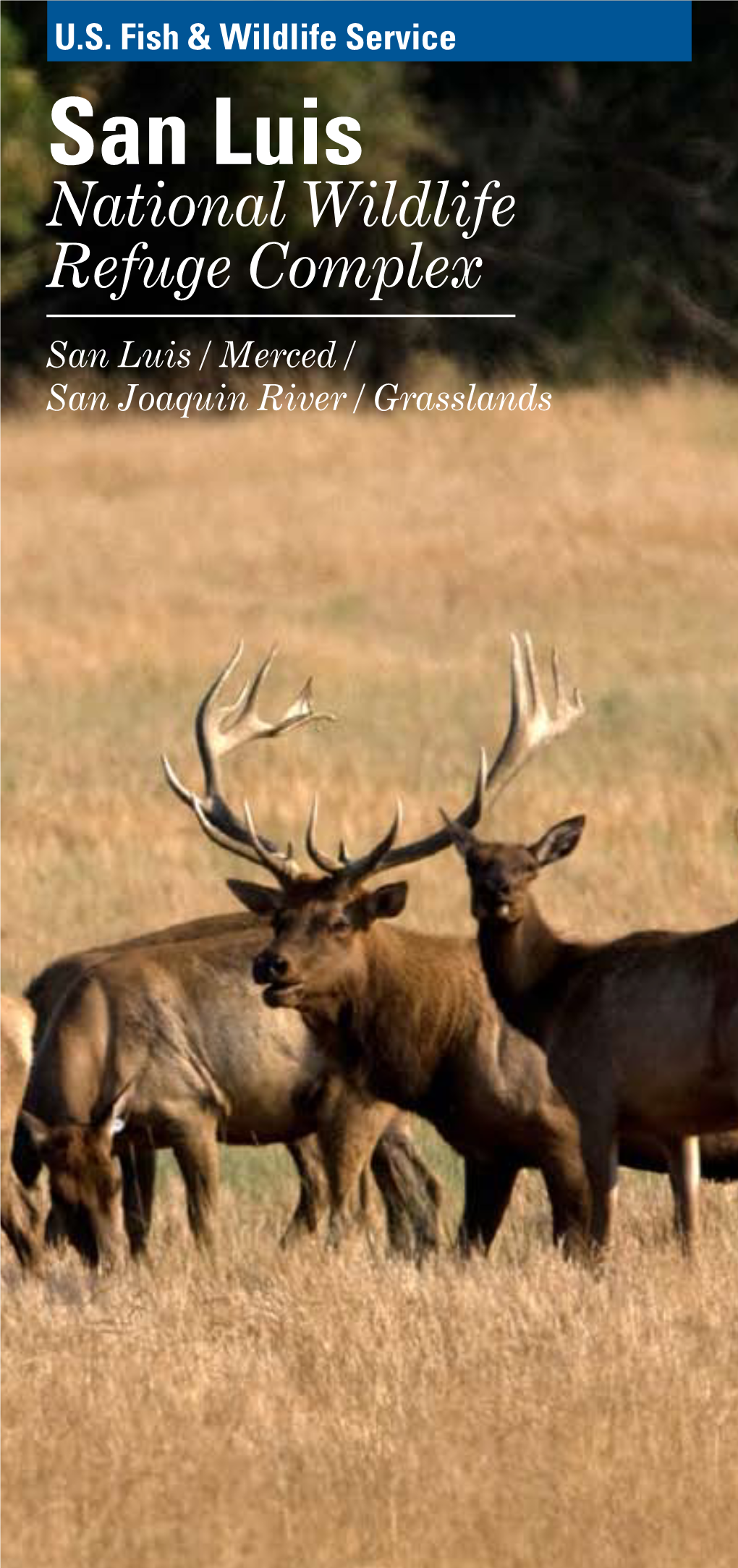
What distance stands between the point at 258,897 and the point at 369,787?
1220 cm

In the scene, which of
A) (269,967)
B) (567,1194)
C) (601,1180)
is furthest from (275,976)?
(567,1194)

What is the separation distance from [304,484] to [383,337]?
457 centimetres

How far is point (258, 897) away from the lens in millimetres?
15172

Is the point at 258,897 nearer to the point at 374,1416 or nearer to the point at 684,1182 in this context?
the point at 684,1182

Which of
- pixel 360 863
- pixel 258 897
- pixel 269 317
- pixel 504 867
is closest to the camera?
pixel 504 867

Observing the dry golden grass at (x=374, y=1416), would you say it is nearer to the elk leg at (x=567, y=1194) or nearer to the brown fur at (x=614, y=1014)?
the brown fur at (x=614, y=1014)

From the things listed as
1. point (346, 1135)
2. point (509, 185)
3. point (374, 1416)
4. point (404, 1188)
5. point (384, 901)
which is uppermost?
point (509, 185)

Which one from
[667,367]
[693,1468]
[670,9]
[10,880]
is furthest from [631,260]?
[693,1468]

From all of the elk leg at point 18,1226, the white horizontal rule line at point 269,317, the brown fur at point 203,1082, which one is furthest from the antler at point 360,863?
the white horizontal rule line at point 269,317

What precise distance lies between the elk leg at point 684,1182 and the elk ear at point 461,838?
4.20 ft

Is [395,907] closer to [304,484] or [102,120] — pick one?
[304,484]

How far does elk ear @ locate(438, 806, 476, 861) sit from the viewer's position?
14.6m

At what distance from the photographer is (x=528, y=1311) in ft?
43.0

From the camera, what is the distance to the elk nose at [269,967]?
14570mm
